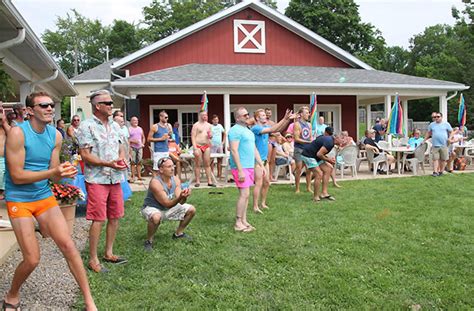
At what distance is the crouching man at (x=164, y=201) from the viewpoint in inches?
188

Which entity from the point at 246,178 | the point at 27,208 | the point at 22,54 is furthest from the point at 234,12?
the point at 27,208

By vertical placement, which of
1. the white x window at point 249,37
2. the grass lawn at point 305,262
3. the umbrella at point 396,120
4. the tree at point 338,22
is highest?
the tree at point 338,22

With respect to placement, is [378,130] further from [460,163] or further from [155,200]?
[155,200]

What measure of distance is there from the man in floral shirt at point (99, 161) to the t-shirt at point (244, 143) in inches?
73.0

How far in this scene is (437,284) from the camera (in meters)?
3.80

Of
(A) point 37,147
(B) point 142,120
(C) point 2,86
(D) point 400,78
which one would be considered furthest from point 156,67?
(A) point 37,147

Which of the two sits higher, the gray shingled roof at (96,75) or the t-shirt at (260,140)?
the gray shingled roof at (96,75)

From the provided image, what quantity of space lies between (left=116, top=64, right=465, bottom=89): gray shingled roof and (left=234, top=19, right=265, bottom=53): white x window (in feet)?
2.97

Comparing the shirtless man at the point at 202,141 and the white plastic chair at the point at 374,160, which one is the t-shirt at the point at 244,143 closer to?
the shirtless man at the point at 202,141

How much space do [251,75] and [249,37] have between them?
131 inches

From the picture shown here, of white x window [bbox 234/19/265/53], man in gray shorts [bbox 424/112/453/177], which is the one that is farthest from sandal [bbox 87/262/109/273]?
white x window [bbox 234/19/265/53]

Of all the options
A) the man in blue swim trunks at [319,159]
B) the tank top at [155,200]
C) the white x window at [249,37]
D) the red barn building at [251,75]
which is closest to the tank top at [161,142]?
the red barn building at [251,75]

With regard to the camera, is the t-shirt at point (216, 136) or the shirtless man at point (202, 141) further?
the t-shirt at point (216, 136)

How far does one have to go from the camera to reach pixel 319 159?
7715 millimetres
